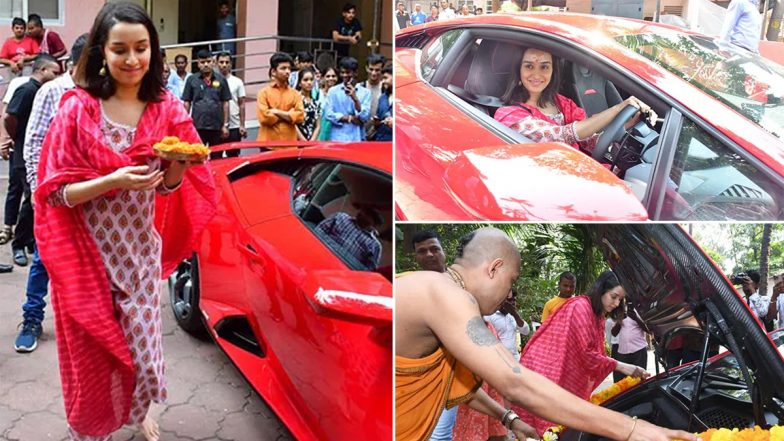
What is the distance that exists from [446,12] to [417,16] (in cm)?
7

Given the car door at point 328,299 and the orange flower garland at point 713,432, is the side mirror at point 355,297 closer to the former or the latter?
the car door at point 328,299

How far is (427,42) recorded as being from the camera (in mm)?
1783

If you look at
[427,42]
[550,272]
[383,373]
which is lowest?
[383,373]

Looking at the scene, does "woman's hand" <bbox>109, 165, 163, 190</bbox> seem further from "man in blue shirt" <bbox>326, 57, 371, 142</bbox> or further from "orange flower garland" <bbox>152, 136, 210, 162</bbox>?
"man in blue shirt" <bbox>326, 57, 371, 142</bbox>

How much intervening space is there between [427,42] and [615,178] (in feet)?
1.62

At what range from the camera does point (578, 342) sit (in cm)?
182

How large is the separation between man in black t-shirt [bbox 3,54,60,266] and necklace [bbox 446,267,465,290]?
2888mm

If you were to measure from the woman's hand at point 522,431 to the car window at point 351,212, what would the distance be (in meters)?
0.65

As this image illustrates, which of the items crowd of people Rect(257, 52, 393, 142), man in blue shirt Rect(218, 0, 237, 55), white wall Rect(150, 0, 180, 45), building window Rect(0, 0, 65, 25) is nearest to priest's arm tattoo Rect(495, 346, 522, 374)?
crowd of people Rect(257, 52, 393, 142)

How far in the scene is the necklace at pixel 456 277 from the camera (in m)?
1.76

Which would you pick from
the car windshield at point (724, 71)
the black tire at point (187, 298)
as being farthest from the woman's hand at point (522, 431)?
the black tire at point (187, 298)

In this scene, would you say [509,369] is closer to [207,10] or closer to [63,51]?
[63,51]

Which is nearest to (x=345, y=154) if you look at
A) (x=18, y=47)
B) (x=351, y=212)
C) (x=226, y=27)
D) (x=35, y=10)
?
(x=351, y=212)

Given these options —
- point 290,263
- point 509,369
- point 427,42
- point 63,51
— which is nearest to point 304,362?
point 290,263
